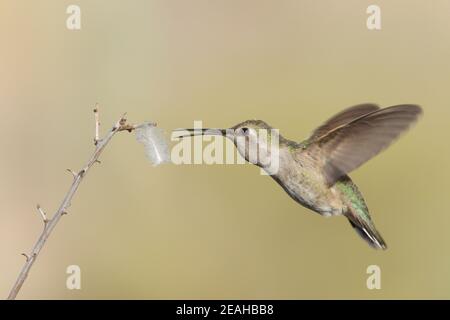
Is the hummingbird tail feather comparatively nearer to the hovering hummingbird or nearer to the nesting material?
the hovering hummingbird

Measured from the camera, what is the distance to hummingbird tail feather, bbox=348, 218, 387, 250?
2.66m

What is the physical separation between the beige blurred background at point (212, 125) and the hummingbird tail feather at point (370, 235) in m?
2.07

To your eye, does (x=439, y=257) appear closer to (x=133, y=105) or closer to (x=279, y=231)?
(x=279, y=231)

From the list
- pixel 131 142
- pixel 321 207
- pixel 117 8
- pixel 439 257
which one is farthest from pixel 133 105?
pixel 321 207

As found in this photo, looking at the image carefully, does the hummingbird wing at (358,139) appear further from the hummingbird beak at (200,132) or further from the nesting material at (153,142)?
the nesting material at (153,142)

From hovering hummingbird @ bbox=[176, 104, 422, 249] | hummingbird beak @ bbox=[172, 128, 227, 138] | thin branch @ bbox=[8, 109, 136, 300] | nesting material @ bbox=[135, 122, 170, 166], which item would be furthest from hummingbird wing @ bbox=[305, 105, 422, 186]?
thin branch @ bbox=[8, 109, 136, 300]

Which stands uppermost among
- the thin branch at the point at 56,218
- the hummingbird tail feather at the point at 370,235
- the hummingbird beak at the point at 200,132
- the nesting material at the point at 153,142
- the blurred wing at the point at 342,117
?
the blurred wing at the point at 342,117

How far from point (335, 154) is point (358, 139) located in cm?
14

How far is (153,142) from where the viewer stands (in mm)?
1921

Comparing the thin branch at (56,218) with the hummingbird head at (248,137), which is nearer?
the thin branch at (56,218)

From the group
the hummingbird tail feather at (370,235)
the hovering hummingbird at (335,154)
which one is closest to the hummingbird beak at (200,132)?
the hovering hummingbird at (335,154)

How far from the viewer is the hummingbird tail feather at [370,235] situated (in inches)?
105

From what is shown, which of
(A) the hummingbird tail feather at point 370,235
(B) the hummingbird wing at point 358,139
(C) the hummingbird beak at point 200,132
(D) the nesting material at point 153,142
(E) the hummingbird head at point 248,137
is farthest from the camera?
(A) the hummingbird tail feather at point 370,235

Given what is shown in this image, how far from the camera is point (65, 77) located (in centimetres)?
555
